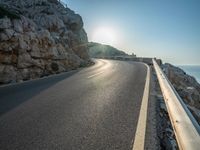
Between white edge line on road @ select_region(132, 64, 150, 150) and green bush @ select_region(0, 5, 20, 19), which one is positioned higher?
green bush @ select_region(0, 5, 20, 19)

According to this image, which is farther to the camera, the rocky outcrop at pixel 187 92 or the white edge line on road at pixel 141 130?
the rocky outcrop at pixel 187 92

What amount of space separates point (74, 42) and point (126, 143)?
88.7ft

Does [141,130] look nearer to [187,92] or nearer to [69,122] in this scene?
[69,122]

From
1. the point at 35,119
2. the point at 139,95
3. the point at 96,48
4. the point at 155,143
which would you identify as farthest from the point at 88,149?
the point at 96,48

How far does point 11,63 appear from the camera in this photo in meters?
14.5

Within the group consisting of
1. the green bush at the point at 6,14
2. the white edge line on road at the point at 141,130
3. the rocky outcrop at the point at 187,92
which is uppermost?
the green bush at the point at 6,14

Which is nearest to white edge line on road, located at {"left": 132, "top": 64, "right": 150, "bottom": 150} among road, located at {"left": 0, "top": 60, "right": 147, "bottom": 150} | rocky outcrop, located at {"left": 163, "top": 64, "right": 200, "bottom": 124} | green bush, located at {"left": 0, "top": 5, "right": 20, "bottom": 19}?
road, located at {"left": 0, "top": 60, "right": 147, "bottom": 150}

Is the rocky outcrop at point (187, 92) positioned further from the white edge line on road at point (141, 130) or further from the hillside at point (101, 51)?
the hillside at point (101, 51)

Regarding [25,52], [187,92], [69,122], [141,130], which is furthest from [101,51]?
[141,130]

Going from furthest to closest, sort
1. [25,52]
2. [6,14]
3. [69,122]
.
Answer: [6,14] < [25,52] < [69,122]

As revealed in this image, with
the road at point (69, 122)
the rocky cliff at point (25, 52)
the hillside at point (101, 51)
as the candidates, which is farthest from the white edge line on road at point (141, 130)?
the hillside at point (101, 51)

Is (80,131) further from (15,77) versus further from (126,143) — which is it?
(15,77)

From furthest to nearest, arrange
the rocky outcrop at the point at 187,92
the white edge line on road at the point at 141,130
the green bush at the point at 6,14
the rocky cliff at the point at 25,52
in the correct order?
the green bush at the point at 6,14, the rocky cliff at the point at 25,52, the rocky outcrop at the point at 187,92, the white edge line on road at the point at 141,130

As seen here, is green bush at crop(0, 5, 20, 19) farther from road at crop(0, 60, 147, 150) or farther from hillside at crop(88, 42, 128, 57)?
hillside at crop(88, 42, 128, 57)
